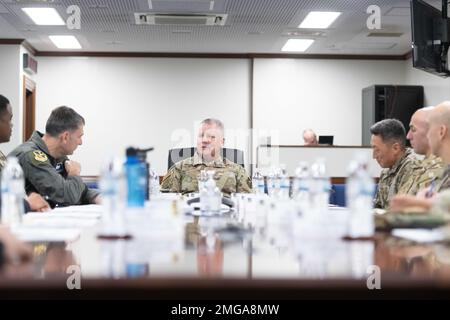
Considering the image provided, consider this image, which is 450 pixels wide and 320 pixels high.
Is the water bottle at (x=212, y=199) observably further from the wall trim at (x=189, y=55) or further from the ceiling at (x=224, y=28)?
the wall trim at (x=189, y=55)

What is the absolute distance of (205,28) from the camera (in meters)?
8.34

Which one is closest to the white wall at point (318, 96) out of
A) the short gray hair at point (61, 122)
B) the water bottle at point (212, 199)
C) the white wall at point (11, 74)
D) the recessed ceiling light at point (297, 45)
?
the recessed ceiling light at point (297, 45)

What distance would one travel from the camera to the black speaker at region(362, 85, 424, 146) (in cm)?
957

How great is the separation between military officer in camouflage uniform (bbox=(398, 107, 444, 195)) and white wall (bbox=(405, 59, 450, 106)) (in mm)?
5288

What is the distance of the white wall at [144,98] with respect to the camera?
10516 millimetres

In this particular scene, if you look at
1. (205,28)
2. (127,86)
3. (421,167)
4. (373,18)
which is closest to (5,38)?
(127,86)

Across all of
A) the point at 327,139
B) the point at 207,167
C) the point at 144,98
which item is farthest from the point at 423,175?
the point at 144,98

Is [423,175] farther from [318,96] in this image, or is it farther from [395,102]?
[318,96]

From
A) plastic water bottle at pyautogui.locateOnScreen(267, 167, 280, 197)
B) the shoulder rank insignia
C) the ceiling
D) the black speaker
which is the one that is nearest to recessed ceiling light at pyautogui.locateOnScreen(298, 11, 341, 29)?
the ceiling

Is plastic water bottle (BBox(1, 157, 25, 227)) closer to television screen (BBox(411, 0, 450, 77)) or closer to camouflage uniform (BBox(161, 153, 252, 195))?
camouflage uniform (BBox(161, 153, 252, 195))

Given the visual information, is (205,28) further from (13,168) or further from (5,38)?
(13,168)

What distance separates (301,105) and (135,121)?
9.92ft
